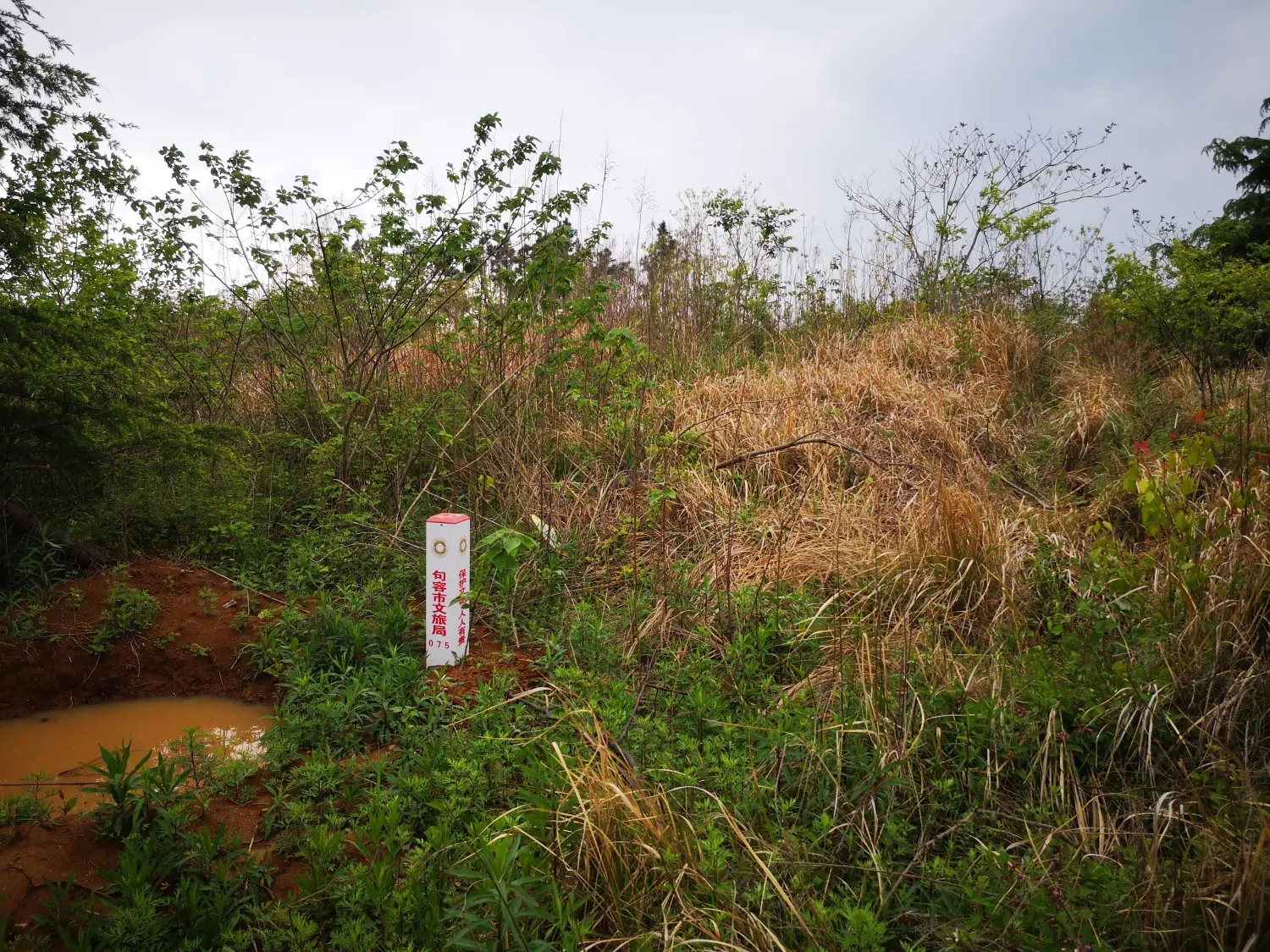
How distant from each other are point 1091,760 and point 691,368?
4.48 metres

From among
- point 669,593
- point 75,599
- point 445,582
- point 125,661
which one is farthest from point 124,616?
point 669,593

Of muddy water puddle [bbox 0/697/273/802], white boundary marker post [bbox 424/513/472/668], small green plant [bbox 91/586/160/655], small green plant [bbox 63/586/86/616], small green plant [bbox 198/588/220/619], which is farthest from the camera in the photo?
small green plant [bbox 198/588/220/619]

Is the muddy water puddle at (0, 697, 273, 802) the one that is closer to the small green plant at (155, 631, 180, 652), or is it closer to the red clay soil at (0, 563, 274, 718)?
the red clay soil at (0, 563, 274, 718)

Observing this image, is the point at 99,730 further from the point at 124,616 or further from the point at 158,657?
the point at 124,616

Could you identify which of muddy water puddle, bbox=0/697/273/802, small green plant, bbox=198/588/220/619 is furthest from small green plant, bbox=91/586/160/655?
muddy water puddle, bbox=0/697/273/802

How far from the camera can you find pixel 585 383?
16.4 ft

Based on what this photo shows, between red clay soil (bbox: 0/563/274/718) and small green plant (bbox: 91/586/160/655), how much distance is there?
4cm

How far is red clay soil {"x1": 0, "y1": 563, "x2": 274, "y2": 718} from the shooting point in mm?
2852

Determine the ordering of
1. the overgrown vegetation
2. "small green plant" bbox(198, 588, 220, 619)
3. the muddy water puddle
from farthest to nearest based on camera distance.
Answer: "small green plant" bbox(198, 588, 220, 619) → the muddy water puddle → the overgrown vegetation

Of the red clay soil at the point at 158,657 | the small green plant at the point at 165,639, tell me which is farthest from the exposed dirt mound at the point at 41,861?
the small green plant at the point at 165,639

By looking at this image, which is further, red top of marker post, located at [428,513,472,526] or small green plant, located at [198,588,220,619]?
small green plant, located at [198,588,220,619]

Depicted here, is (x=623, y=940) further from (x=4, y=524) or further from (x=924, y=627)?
(x=4, y=524)

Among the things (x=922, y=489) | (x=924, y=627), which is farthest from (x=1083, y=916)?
(x=922, y=489)

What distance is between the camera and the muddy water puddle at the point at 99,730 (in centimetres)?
242
